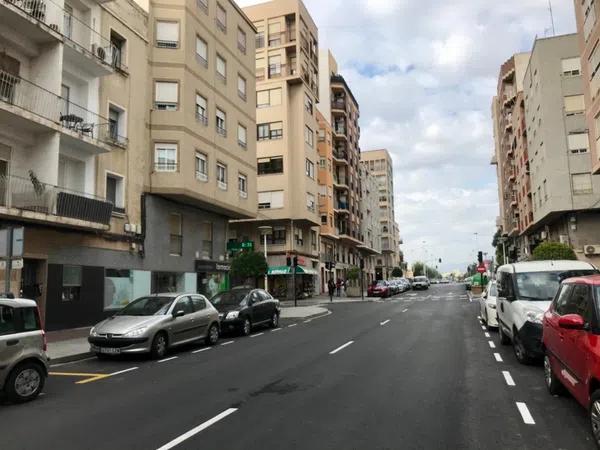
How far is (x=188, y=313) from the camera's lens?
13.5 m

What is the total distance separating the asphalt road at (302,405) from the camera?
5.54 metres

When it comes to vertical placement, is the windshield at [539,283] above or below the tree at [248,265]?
below

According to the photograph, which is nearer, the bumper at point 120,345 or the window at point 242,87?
the bumper at point 120,345

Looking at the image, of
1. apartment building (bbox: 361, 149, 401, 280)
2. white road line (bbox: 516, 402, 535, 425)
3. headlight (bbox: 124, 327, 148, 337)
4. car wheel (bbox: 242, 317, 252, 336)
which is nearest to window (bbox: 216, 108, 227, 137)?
car wheel (bbox: 242, 317, 252, 336)

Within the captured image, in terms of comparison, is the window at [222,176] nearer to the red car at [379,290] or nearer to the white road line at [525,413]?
the white road line at [525,413]

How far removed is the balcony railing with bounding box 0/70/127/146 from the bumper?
25.1ft

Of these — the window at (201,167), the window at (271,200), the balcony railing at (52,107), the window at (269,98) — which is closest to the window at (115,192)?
the balcony railing at (52,107)

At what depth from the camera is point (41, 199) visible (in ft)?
51.5

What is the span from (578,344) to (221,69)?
974 inches

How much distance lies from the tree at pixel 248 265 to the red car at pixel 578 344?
22.6 metres

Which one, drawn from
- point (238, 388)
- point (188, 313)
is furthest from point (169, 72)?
point (238, 388)

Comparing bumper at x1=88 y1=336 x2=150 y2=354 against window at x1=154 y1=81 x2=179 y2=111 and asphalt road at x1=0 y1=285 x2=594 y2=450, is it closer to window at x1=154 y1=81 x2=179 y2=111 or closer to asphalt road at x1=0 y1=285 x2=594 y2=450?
asphalt road at x1=0 y1=285 x2=594 y2=450

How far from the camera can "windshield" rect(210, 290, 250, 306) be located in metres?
17.7

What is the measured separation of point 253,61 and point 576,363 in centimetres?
2883
